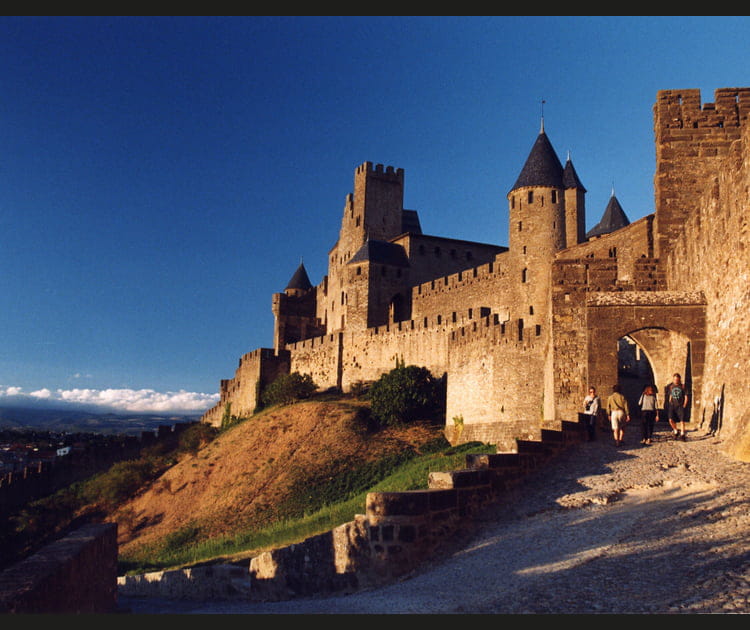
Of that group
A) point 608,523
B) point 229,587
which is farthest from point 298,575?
point 608,523

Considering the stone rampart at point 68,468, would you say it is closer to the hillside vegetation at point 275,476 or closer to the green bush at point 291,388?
the green bush at point 291,388

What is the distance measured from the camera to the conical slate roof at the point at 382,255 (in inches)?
1855

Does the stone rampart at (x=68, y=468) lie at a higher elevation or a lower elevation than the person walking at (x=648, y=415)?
lower

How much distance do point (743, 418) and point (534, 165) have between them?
1134 inches

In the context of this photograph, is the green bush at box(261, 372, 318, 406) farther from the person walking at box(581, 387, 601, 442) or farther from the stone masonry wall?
the person walking at box(581, 387, 601, 442)

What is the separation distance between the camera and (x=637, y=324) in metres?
15.7

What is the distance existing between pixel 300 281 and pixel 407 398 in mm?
33980

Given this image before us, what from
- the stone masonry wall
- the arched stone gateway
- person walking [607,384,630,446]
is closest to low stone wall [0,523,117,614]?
person walking [607,384,630,446]

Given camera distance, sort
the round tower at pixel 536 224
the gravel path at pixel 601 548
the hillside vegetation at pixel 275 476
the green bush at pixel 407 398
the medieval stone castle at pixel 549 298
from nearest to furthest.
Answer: the gravel path at pixel 601 548, the medieval stone castle at pixel 549 298, the hillside vegetation at pixel 275 476, the green bush at pixel 407 398, the round tower at pixel 536 224

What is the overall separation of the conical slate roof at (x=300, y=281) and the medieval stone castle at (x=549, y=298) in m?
2.78

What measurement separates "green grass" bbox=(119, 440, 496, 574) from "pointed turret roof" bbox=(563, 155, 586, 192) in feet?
55.8

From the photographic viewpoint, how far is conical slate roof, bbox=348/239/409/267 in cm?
4712

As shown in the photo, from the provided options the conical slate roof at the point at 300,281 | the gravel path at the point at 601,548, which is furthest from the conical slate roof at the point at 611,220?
the gravel path at the point at 601,548

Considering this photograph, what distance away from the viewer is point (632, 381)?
76.6 feet
